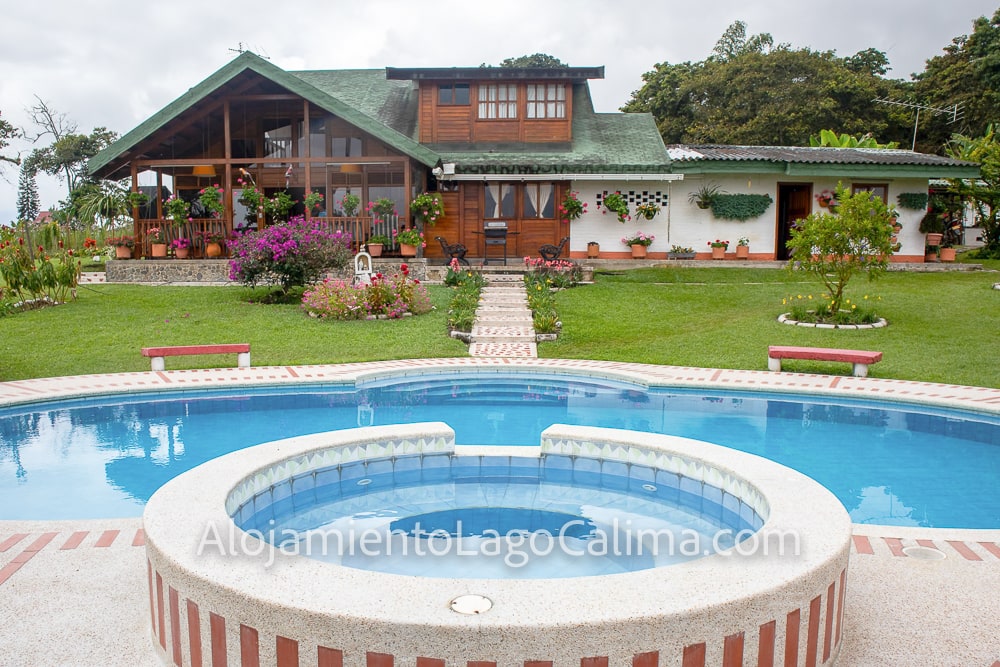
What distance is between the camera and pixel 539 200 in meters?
22.6

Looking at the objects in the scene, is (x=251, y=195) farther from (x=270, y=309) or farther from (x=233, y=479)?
(x=233, y=479)

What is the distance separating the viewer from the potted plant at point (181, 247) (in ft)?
67.3

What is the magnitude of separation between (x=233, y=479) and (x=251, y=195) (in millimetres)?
16352

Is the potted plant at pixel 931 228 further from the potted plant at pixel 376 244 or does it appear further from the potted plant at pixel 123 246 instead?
the potted plant at pixel 123 246

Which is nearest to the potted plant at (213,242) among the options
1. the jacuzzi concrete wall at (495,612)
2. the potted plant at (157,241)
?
the potted plant at (157,241)

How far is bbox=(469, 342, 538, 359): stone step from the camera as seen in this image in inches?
495

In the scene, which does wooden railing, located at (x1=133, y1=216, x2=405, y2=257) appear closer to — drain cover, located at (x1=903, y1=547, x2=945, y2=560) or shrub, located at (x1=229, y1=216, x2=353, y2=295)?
shrub, located at (x1=229, y1=216, x2=353, y2=295)

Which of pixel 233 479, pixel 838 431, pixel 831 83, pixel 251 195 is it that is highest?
pixel 831 83

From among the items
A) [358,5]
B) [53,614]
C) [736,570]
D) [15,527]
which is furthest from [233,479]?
[358,5]

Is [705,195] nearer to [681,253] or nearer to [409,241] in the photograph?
[681,253]

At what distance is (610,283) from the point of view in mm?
19172

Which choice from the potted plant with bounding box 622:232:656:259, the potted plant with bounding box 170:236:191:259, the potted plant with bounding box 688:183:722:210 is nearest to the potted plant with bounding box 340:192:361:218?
the potted plant with bounding box 170:236:191:259

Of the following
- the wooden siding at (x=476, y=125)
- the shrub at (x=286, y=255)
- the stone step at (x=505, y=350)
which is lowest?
the stone step at (x=505, y=350)

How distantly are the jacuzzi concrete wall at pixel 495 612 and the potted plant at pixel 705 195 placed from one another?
1950 cm
